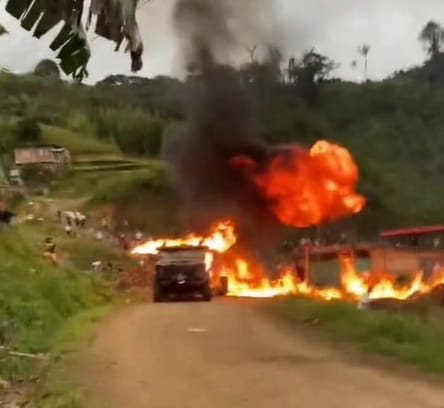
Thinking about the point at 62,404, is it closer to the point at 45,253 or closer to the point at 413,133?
the point at 45,253

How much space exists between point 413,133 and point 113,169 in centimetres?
1807

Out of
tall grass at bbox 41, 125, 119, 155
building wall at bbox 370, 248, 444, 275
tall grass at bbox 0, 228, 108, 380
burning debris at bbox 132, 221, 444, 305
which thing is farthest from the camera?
tall grass at bbox 41, 125, 119, 155

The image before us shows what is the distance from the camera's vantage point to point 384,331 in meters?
15.8

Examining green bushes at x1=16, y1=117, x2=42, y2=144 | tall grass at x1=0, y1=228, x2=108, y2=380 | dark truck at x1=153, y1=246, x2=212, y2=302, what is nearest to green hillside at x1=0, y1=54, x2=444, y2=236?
green bushes at x1=16, y1=117, x2=42, y2=144

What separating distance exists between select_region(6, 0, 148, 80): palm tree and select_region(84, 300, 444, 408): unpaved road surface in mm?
5829

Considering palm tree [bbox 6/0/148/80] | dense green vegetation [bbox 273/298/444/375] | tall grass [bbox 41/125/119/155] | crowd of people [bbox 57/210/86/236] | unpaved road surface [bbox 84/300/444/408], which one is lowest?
unpaved road surface [bbox 84/300/444/408]

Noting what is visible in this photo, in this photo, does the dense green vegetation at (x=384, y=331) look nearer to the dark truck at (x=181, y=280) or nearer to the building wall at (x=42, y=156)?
the dark truck at (x=181, y=280)

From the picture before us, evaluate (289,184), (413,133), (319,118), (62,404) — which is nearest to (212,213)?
(289,184)

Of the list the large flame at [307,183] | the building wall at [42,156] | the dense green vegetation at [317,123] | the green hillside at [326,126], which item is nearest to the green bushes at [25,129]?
the building wall at [42,156]

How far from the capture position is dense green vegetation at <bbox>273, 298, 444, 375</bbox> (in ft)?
44.9

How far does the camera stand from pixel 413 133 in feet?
186

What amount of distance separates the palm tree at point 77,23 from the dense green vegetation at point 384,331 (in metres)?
8.37

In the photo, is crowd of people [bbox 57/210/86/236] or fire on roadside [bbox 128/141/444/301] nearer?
fire on roadside [bbox 128/141/444/301]

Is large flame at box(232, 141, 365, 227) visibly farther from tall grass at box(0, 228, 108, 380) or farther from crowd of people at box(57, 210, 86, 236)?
tall grass at box(0, 228, 108, 380)
